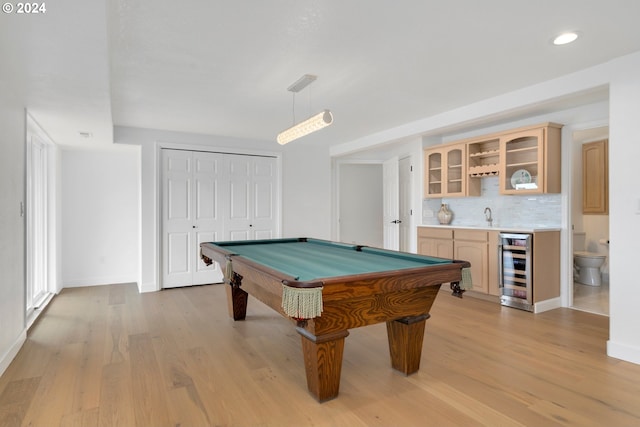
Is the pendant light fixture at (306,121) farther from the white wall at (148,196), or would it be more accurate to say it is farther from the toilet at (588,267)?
the toilet at (588,267)

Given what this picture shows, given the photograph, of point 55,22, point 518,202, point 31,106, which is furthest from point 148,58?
point 518,202

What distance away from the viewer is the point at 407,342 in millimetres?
2428

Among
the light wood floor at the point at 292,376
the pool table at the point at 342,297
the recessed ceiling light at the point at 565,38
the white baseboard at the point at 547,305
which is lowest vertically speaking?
the light wood floor at the point at 292,376

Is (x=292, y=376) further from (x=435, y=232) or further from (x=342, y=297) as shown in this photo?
A: (x=435, y=232)

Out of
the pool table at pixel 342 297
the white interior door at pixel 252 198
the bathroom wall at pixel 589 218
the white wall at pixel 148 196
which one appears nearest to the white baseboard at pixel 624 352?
the pool table at pixel 342 297

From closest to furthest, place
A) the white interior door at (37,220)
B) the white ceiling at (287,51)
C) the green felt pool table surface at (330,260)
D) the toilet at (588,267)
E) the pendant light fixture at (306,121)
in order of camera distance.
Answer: the white ceiling at (287,51), the green felt pool table surface at (330,260), the pendant light fixture at (306,121), the white interior door at (37,220), the toilet at (588,267)

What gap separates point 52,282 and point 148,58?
3720mm

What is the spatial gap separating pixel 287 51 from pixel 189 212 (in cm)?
344

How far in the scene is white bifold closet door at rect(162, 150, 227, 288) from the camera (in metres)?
5.28

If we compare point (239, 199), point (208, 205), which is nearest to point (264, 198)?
point (239, 199)

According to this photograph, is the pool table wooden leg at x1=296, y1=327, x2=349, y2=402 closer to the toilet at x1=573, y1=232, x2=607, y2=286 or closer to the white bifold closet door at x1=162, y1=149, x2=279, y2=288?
the white bifold closet door at x1=162, y1=149, x2=279, y2=288

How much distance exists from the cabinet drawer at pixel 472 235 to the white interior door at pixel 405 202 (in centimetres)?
178

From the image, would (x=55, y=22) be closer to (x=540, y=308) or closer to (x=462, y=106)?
(x=462, y=106)

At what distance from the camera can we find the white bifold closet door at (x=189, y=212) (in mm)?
5277
